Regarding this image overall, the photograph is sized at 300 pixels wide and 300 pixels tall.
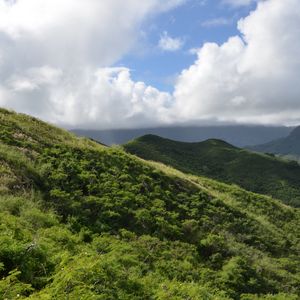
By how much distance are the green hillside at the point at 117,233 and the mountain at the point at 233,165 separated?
71.7 meters

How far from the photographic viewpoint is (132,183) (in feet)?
91.4

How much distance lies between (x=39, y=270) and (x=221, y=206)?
70.4 feet

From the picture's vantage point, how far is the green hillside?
36.6 feet

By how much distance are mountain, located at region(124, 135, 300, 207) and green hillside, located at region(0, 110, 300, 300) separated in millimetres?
71702

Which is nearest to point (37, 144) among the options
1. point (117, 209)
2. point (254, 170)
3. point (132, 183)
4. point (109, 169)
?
point (109, 169)

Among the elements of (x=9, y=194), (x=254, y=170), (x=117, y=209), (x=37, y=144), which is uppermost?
(x=37, y=144)

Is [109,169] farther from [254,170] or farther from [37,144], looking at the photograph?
[254,170]

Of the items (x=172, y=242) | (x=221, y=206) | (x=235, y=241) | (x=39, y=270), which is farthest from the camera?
(x=221, y=206)

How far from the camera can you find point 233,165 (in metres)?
145

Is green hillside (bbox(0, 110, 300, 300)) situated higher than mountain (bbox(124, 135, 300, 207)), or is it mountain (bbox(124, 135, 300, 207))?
green hillside (bbox(0, 110, 300, 300))

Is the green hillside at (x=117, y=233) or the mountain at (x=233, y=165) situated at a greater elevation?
the green hillside at (x=117, y=233)

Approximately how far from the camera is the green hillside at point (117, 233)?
36.6 feet

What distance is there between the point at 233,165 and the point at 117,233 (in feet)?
422

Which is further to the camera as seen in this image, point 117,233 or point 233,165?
point 233,165
